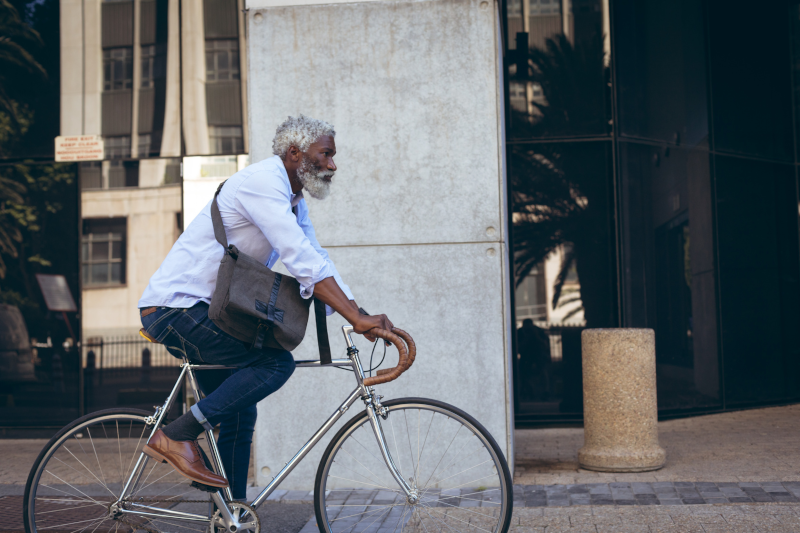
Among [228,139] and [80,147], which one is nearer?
[228,139]

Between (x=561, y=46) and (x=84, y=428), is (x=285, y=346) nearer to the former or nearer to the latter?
(x=84, y=428)

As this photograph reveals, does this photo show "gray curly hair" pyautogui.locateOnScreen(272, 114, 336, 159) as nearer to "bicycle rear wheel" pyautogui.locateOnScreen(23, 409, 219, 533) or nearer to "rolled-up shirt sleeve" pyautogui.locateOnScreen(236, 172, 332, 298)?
"rolled-up shirt sleeve" pyautogui.locateOnScreen(236, 172, 332, 298)

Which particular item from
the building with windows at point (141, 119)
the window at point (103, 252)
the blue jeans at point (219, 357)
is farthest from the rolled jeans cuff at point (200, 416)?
the window at point (103, 252)

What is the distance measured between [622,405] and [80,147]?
5938 mm

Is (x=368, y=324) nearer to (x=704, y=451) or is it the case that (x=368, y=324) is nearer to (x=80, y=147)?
(x=704, y=451)

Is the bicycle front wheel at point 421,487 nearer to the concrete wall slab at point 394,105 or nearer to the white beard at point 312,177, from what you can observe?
the white beard at point 312,177

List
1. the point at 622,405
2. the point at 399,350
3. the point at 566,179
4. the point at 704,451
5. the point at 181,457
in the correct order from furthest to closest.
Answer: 1. the point at 566,179
2. the point at 704,451
3. the point at 622,405
4. the point at 181,457
5. the point at 399,350

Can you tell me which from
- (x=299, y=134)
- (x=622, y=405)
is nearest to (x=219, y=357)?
(x=299, y=134)

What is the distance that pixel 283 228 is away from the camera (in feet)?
9.80

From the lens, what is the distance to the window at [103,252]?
7.92 metres

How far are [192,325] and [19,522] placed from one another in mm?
2070

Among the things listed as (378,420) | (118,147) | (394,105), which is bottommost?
(378,420)

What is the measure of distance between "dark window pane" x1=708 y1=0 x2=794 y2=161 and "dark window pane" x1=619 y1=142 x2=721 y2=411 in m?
0.74

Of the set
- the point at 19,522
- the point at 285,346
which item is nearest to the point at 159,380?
the point at 19,522
